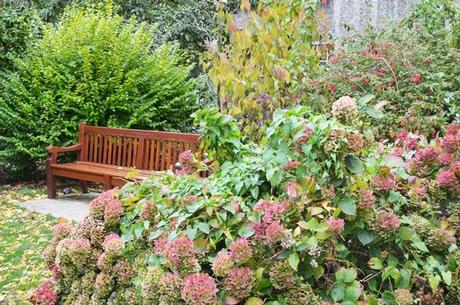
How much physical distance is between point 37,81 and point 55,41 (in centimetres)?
76

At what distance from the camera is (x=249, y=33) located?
4531 millimetres

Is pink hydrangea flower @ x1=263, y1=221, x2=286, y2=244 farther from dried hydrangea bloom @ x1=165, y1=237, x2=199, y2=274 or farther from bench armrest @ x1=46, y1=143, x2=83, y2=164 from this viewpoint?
bench armrest @ x1=46, y1=143, x2=83, y2=164

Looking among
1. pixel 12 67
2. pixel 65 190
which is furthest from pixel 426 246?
pixel 12 67

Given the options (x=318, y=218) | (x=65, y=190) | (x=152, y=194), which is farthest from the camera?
(x=65, y=190)

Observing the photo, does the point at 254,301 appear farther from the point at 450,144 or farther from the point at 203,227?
the point at 450,144

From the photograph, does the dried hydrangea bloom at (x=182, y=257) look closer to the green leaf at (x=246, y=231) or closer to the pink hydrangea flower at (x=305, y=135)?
the green leaf at (x=246, y=231)

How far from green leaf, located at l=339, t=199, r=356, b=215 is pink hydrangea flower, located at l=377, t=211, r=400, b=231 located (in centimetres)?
11

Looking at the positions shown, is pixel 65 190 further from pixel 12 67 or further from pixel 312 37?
pixel 312 37

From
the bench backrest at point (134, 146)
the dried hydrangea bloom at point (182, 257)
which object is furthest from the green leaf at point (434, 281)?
the bench backrest at point (134, 146)

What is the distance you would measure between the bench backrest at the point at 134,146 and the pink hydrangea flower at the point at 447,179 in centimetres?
406

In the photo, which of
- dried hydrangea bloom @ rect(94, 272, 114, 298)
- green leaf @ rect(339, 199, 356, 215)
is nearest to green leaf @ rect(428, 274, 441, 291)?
green leaf @ rect(339, 199, 356, 215)

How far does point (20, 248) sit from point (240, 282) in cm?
344

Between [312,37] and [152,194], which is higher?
[312,37]

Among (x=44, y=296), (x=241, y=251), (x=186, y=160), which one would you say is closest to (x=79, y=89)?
(x=186, y=160)
